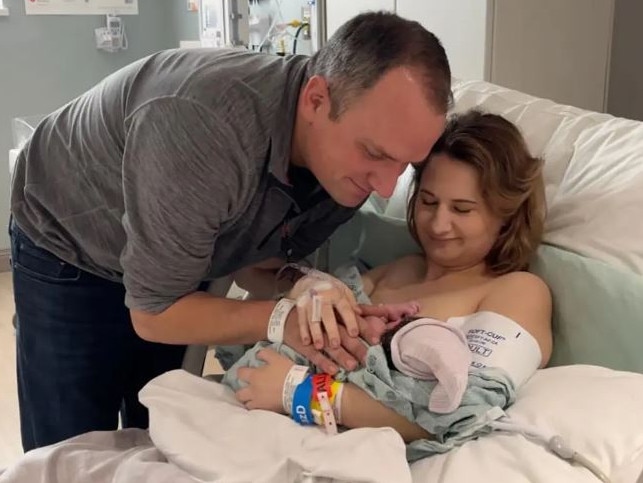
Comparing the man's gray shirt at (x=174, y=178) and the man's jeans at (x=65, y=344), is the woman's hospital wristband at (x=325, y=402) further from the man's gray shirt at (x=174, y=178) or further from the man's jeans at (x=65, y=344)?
the man's jeans at (x=65, y=344)

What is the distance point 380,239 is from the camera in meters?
1.61

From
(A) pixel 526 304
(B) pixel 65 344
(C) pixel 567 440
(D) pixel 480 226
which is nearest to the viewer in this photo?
(C) pixel 567 440

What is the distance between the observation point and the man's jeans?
4.73 feet

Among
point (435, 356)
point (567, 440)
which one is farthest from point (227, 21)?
point (567, 440)

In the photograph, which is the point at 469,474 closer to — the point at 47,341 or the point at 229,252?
the point at 229,252

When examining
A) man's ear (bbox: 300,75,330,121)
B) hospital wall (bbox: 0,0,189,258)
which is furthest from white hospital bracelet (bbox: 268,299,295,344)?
hospital wall (bbox: 0,0,189,258)

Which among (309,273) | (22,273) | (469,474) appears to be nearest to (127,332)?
(22,273)

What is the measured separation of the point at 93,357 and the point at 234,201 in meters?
0.52

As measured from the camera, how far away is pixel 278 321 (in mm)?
1210

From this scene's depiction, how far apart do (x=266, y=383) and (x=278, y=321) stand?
0.10 metres

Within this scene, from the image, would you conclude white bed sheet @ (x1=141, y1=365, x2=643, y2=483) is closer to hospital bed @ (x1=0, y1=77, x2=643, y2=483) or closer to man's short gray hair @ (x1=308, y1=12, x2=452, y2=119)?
hospital bed @ (x1=0, y1=77, x2=643, y2=483)

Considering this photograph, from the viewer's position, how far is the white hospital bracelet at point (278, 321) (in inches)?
47.6

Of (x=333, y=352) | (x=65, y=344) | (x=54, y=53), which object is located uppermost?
(x=54, y=53)

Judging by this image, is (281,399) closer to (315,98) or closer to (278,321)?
(278,321)
